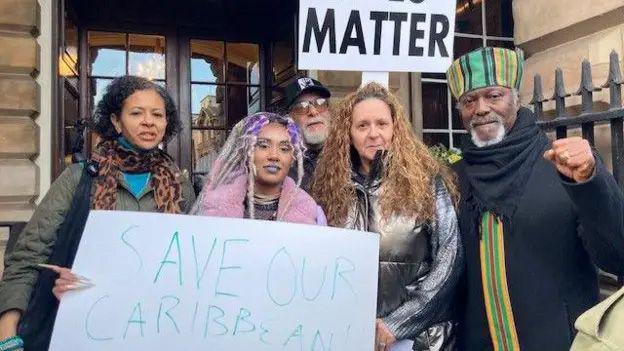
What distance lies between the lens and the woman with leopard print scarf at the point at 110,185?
1816 mm

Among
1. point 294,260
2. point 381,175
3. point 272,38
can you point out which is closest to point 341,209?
point 381,175

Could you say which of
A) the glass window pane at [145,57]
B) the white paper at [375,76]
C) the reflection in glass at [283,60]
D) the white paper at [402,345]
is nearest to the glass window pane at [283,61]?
the reflection in glass at [283,60]

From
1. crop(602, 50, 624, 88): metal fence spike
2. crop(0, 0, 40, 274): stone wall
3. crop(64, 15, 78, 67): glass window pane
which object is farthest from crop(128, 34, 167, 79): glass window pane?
crop(602, 50, 624, 88): metal fence spike

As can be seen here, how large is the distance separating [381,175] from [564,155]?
67cm

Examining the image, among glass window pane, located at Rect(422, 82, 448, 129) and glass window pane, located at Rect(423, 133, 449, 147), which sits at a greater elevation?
glass window pane, located at Rect(422, 82, 448, 129)

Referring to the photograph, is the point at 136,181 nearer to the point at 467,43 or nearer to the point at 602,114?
the point at 602,114

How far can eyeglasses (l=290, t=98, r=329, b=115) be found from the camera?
331 centimetres

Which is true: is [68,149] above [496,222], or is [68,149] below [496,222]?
above

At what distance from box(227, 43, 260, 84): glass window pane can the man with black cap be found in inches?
103

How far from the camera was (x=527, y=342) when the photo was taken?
1.94m

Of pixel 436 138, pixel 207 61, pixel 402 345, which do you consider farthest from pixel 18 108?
pixel 436 138

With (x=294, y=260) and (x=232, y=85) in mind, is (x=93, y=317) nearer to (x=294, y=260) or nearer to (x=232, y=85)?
(x=294, y=260)

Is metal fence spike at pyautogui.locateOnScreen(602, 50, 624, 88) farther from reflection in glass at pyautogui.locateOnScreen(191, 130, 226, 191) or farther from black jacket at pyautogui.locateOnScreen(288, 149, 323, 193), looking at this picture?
reflection in glass at pyautogui.locateOnScreen(191, 130, 226, 191)

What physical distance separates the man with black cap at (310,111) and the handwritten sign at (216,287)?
1.50 metres
